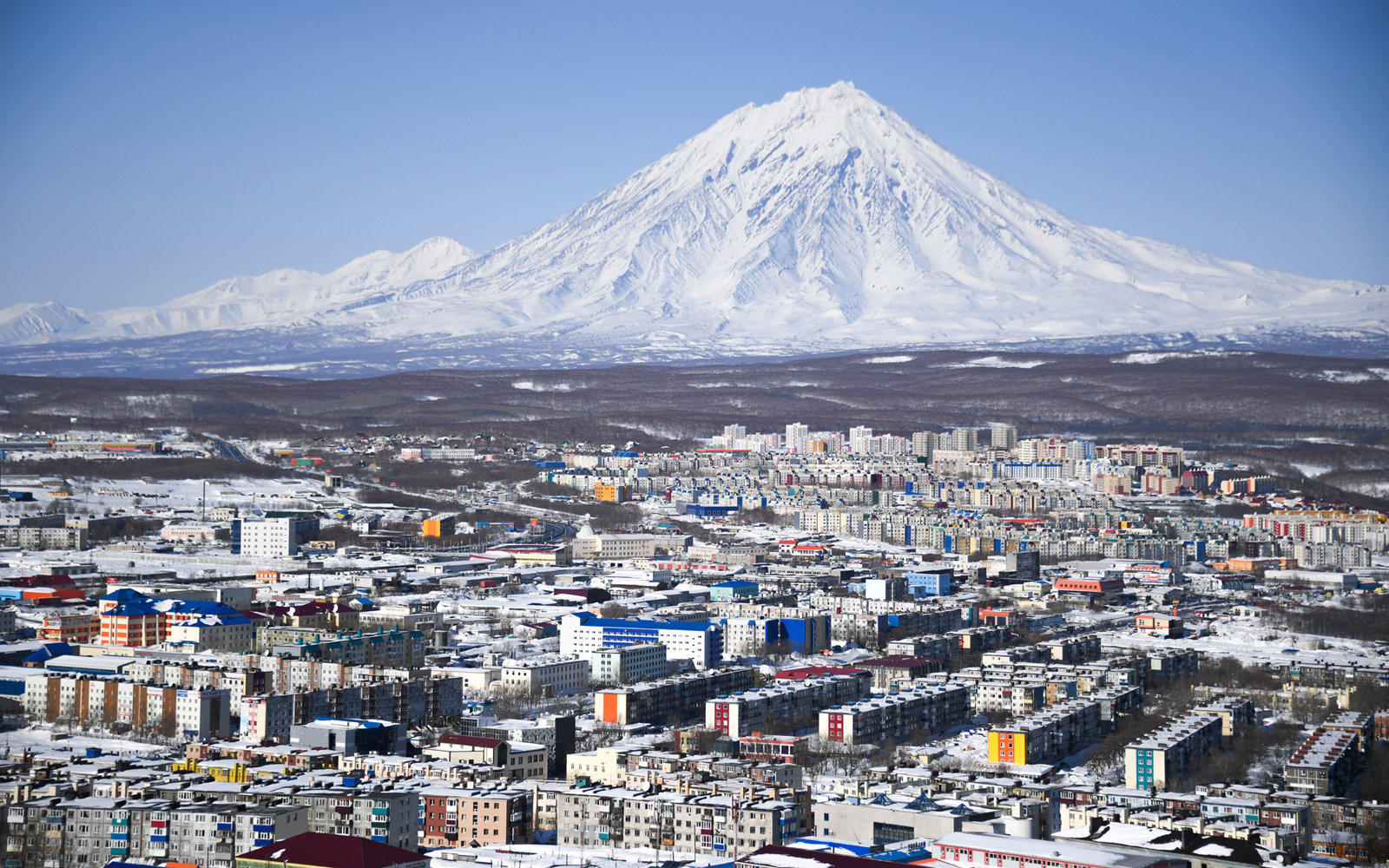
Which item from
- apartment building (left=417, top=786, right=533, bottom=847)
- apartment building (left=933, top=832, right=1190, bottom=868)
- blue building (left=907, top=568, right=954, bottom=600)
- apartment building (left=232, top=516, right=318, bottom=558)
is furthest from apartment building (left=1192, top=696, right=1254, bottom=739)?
apartment building (left=232, top=516, right=318, bottom=558)

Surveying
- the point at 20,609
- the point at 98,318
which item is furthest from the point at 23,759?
the point at 98,318

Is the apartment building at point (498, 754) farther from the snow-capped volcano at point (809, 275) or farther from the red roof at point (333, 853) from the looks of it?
the snow-capped volcano at point (809, 275)

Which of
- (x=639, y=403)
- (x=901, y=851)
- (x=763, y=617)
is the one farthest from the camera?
(x=639, y=403)

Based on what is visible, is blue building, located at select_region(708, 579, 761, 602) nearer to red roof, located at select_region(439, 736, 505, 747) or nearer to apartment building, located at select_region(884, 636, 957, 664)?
apartment building, located at select_region(884, 636, 957, 664)

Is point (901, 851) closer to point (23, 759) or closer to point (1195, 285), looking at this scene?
point (23, 759)

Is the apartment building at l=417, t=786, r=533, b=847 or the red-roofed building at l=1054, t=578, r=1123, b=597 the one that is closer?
the apartment building at l=417, t=786, r=533, b=847

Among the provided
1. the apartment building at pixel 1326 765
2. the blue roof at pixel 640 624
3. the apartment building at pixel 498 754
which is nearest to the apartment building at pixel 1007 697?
the apartment building at pixel 1326 765

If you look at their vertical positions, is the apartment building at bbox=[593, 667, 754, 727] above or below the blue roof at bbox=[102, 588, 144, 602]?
below
